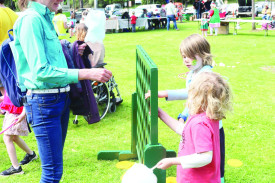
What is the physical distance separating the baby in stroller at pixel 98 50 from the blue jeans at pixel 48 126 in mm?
1934

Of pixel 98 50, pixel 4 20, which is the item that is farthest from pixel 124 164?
pixel 4 20

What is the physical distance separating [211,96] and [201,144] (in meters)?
0.31

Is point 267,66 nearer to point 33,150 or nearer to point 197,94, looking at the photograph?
point 33,150

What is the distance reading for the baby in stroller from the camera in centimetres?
422

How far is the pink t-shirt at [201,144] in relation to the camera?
6.97 ft

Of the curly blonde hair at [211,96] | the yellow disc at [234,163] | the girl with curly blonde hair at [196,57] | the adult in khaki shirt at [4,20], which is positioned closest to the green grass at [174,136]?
the yellow disc at [234,163]

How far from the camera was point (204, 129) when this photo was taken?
7.04ft

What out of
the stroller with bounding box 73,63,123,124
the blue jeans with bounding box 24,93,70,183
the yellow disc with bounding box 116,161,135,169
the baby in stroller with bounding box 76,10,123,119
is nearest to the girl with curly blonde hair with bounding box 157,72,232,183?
the blue jeans with bounding box 24,93,70,183

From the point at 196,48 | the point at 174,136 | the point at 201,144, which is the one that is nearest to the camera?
the point at 201,144

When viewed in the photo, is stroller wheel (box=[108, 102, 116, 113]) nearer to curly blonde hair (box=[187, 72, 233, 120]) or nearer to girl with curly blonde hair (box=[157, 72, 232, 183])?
girl with curly blonde hair (box=[157, 72, 232, 183])

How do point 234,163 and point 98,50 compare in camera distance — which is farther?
point 98,50

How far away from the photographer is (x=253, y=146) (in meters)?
4.47

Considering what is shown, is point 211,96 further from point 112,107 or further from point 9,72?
point 112,107

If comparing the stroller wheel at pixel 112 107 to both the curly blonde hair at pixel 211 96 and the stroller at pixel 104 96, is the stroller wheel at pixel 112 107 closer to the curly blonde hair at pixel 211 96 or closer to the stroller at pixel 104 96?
the stroller at pixel 104 96
